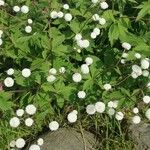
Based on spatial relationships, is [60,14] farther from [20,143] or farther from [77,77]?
[20,143]

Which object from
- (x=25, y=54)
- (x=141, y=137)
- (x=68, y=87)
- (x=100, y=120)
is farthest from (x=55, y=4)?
(x=141, y=137)

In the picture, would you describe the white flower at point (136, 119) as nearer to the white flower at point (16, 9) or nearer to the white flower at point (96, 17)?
the white flower at point (96, 17)

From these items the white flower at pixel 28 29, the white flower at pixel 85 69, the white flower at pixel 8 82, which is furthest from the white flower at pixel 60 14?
the white flower at pixel 8 82

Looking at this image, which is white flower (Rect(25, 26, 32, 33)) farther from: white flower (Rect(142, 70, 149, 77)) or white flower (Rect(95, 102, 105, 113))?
white flower (Rect(142, 70, 149, 77))

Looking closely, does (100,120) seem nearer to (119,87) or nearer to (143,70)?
(119,87)

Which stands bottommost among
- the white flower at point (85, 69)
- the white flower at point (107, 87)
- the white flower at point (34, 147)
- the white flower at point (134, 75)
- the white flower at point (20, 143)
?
the white flower at point (20, 143)

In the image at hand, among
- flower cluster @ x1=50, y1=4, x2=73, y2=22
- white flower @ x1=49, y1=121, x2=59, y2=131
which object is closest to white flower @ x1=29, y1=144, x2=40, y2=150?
white flower @ x1=49, y1=121, x2=59, y2=131

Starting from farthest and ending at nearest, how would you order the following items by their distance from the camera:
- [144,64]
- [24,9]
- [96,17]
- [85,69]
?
[24,9], [96,17], [85,69], [144,64]

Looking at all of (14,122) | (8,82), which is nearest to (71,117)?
(14,122)

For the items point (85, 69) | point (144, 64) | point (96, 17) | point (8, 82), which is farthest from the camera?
point (96, 17)
